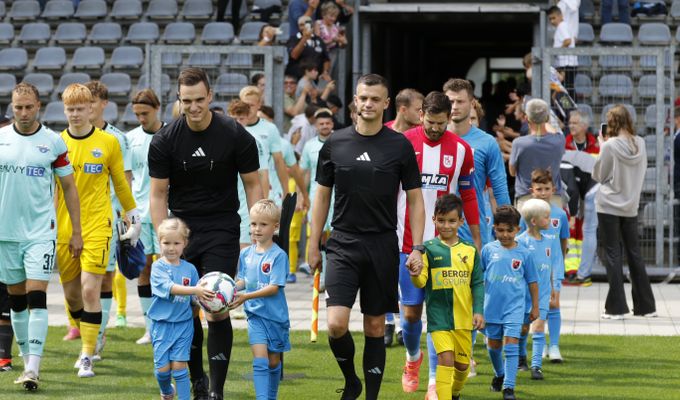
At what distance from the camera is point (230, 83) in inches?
622

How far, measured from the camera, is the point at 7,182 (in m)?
8.88

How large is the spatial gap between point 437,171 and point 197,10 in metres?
14.6

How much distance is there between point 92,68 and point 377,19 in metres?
4.89

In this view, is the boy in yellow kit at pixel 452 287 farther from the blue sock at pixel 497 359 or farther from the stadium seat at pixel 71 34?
the stadium seat at pixel 71 34

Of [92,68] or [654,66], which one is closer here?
[654,66]

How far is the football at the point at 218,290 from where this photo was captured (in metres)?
7.35

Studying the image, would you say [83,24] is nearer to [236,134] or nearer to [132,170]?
[132,170]

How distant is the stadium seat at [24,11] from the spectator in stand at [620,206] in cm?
1346

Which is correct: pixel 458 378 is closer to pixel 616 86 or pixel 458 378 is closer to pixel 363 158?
pixel 363 158

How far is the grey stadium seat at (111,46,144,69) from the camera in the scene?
21547 millimetres

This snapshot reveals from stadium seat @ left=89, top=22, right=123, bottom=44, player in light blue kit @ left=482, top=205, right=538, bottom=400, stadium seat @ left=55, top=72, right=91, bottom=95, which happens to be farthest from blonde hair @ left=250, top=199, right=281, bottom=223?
stadium seat @ left=89, top=22, right=123, bottom=44

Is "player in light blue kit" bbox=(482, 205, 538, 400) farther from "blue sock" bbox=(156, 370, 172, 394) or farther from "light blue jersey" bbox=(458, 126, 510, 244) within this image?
"blue sock" bbox=(156, 370, 172, 394)

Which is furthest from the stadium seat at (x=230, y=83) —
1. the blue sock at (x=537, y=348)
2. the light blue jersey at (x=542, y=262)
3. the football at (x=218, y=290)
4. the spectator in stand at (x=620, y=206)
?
the football at (x=218, y=290)

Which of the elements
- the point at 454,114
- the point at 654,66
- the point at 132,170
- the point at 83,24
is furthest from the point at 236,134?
the point at 83,24
